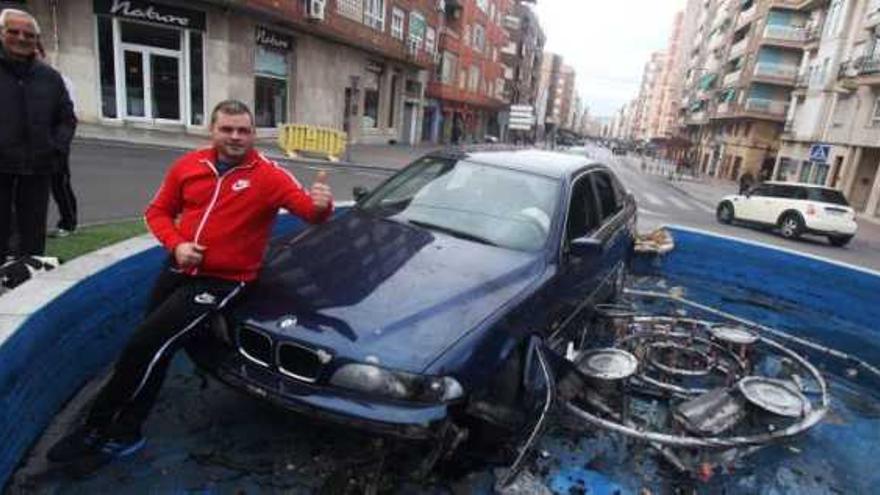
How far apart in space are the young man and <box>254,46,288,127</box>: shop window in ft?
62.2

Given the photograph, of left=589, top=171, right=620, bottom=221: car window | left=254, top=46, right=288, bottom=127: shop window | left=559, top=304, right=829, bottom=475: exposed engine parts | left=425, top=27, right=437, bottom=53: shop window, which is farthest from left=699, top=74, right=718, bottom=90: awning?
left=559, top=304, right=829, bottom=475: exposed engine parts

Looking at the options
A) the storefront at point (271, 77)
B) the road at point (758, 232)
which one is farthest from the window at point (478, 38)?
the road at point (758, 232)

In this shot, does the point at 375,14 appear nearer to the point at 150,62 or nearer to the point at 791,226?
the point at 150,62

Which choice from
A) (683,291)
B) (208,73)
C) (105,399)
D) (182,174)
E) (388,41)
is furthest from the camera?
(388,41)

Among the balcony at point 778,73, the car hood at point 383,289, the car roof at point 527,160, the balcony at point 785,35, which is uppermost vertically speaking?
the balcony at point 785,35

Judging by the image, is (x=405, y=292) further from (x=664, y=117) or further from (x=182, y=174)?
(x=664, y=117)

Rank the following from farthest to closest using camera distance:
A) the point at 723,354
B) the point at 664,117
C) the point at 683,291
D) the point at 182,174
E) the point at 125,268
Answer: the point at 664,117
the point at 683,291
the point at 723,354
the point at 125,268
the point at 182,174

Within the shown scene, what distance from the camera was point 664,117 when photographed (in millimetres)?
127062

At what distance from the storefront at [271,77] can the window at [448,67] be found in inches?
788

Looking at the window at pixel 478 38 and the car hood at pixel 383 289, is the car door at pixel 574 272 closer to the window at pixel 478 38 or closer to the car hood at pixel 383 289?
the car hood at pixel 383 289

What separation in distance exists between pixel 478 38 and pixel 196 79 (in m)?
33.7

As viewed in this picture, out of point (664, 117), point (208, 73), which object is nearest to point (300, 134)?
point (208, 73)

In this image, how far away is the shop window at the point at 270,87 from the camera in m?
21.3

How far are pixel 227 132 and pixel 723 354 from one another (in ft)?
15.1
